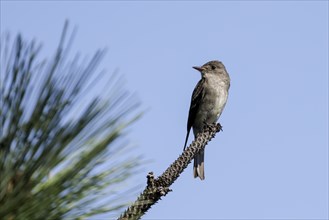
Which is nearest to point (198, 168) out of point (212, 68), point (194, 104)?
point (194, 104)

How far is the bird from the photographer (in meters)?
11.7

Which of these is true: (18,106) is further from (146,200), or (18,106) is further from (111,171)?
(146,200)

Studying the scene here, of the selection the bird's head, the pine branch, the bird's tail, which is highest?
the bird's head

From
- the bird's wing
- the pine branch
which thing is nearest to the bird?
the bird's wing

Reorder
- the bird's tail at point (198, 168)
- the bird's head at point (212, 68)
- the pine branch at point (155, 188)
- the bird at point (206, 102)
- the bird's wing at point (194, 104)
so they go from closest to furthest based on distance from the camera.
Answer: the pine branch at point (155, 188), the bird's tail at point (198, 168), the bird at point (206, 102), the bird's wing at point (194, 104), the bird's head at point (212, 68)

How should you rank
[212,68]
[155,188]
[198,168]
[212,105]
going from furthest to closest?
[212,68] < [212,105] < [198,168] < [155,188]

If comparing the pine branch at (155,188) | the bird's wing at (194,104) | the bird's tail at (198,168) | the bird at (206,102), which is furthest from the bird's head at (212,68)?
the pine branch at (155,188)

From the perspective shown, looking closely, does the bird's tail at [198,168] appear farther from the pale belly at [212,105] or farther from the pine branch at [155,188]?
the pine branch at [155,188]

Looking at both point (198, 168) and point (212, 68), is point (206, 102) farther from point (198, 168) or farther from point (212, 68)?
point (198, 168)

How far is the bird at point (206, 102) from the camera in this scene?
38.4ft

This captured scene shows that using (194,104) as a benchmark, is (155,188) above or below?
below

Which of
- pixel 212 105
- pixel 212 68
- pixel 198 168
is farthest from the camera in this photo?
pixel 212 68

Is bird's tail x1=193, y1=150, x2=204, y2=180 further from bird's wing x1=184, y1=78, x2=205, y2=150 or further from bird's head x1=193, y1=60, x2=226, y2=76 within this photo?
bird's head x1=193, y1=60, x2=226, y2=76

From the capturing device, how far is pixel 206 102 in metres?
11.8
